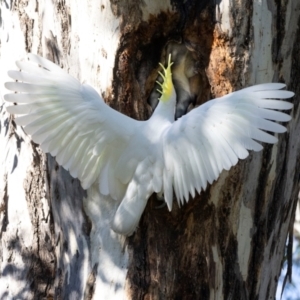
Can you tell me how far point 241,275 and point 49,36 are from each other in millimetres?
1085

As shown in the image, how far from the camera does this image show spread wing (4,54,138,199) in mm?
2059

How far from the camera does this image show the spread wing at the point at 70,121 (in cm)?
206

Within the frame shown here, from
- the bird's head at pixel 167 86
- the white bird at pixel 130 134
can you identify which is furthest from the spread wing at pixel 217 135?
the bird's head at pixel 167 86

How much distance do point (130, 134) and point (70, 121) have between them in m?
0.19

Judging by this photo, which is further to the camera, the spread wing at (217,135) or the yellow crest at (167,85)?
the yellow crest at (167,85)

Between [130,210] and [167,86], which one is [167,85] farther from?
[130,210]

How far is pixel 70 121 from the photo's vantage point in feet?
6.83

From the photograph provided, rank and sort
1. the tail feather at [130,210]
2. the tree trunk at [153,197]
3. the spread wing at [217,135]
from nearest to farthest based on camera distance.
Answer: the spread wing at [217,135], the tail feather at [130,210], the tree trunk at [153,197]

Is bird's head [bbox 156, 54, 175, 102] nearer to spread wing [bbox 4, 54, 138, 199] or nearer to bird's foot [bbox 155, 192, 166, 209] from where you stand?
spread wing [bbox 4, 54, 138, 199]

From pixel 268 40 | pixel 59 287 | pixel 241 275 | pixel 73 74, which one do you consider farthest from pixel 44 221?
pixel 268 40

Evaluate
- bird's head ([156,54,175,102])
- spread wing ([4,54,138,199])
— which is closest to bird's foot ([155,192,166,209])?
spread wing ([4,54,138,199])

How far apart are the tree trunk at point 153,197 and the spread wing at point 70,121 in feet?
0.39

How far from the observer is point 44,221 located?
8.14 ft

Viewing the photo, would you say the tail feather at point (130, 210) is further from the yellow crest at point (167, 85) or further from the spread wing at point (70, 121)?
the yellow crest at point (167, 85)
